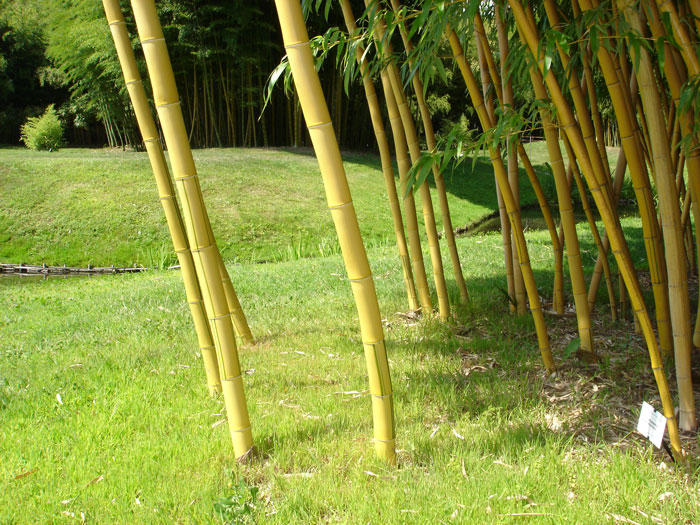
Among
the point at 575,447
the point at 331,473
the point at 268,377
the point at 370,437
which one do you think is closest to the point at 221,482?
the point at 331,473

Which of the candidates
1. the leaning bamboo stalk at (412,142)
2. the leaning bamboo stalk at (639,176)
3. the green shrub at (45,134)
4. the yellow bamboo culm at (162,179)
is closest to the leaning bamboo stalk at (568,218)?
the leaning bamboo stalk at (639,176)

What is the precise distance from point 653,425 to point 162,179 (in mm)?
1721

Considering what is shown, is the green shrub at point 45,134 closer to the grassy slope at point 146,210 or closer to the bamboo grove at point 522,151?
the grassy slope at point 146,210

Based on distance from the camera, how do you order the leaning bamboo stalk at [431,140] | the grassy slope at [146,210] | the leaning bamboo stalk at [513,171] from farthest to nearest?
the grassy slope at [146,210]
the leaning bamboo stalk at [431,140]
the leaning bamboo stalk at [513,171]

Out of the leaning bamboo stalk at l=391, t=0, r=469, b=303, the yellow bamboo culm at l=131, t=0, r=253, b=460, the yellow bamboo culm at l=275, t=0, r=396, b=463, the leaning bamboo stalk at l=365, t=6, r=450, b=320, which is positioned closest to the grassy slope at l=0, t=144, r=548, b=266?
the leaning bamboo stalk at l=391, t=0, r=469, b=303

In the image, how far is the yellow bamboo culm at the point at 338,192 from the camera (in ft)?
4.30

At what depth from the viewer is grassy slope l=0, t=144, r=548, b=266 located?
24.0 ft

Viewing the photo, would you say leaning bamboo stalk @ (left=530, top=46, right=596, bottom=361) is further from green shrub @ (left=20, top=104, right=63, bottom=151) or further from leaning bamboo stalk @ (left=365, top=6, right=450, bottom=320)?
green shrub @ (left=20, top=104, right=63, bottom=151)

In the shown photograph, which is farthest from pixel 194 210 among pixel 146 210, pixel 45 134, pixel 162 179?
pixel 45 134

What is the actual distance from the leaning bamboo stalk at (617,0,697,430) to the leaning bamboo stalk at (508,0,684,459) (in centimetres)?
12

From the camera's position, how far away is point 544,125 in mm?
1782

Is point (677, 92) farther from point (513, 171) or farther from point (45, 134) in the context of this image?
point (45, 134)

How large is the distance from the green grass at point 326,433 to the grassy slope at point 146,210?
14.4ft

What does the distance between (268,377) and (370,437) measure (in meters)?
0.71
